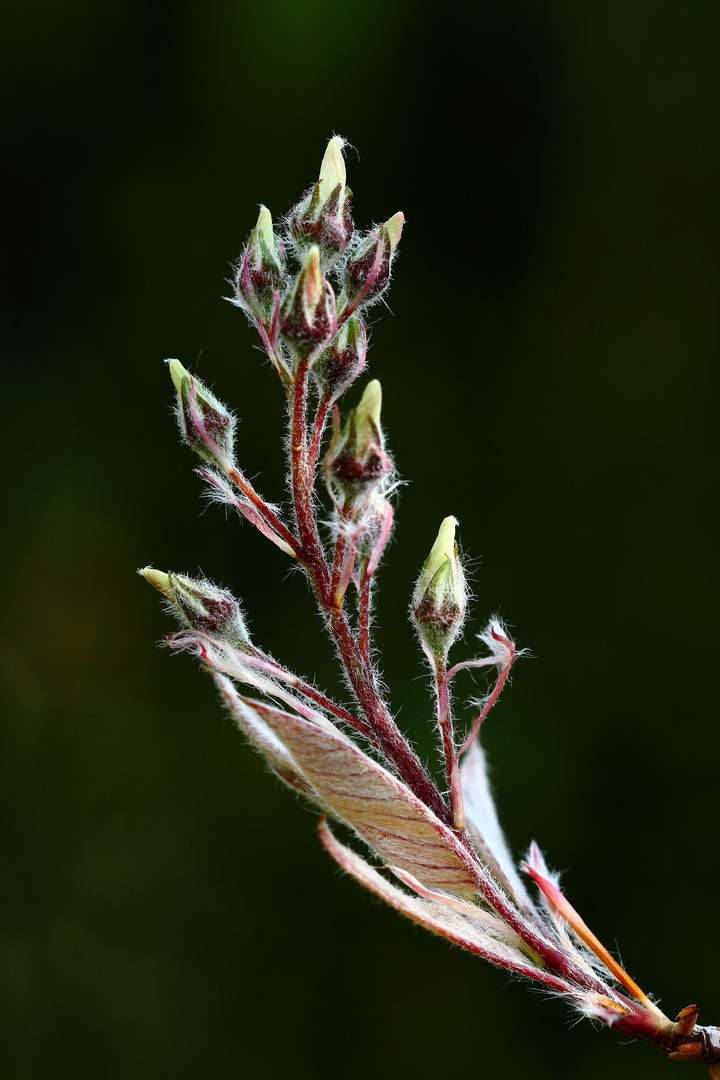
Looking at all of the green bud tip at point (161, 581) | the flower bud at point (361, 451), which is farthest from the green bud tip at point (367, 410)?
the green bud tip at point (161, 581)

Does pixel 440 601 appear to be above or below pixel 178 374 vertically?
below

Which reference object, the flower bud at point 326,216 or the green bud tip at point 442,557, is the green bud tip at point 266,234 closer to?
the flower bud at point 326,216

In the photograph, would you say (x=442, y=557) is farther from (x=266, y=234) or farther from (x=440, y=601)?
(x=266, y=234)

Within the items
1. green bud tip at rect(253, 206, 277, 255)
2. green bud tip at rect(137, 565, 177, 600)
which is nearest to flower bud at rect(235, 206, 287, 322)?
green bud tip at rect(253, 206, 277, 255)

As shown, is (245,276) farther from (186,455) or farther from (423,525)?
(186,455)

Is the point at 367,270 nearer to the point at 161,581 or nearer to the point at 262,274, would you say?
the point at 262,274

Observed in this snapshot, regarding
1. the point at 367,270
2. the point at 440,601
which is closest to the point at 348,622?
the point at 440,601

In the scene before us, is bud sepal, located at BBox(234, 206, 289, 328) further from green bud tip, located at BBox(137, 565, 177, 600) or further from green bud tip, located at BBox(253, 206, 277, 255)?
green bud tip, located at BBox(137, 565, 177, 600)

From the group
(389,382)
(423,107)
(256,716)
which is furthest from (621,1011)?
(423,107)
